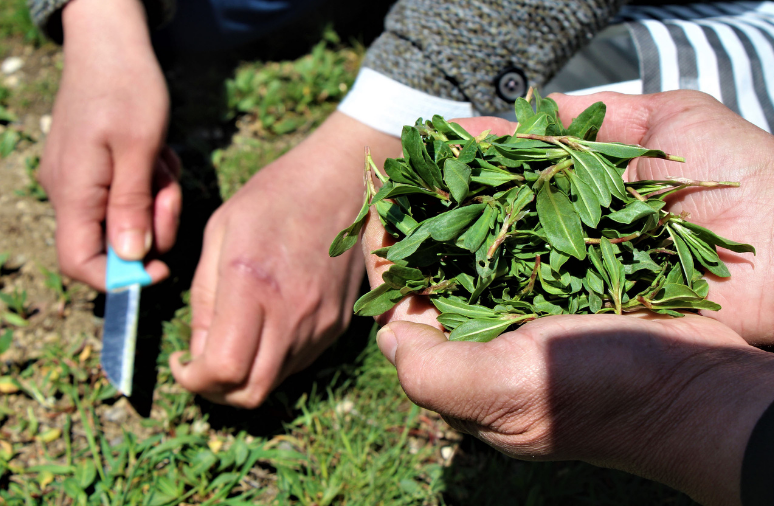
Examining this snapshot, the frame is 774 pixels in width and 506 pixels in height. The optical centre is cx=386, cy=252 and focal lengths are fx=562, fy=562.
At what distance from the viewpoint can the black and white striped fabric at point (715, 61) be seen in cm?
217

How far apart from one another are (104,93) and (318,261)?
1.09 metres

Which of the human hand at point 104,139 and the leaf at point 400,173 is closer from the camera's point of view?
the leaf at point 400,173

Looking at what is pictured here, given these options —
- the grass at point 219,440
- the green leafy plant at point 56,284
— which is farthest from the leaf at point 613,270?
the green leafy plant at point 56,284

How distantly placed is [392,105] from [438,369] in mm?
1398

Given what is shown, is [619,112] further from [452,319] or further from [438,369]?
[438,369]

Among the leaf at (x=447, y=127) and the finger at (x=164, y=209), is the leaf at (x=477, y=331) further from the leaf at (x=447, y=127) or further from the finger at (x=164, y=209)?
the finger at (x=164, y=209)

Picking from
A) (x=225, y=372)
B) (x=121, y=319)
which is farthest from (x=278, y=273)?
(x=121, y=319)

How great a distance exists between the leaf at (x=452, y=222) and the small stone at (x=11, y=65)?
11.2 ft

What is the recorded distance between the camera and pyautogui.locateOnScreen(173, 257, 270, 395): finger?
204 cm

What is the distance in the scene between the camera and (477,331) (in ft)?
4.18

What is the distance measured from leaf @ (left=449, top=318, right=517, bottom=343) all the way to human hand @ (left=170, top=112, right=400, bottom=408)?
3.36 feet

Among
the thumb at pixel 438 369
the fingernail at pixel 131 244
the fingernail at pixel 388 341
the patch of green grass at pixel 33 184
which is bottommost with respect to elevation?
the patch of green grass at pixel 33 184

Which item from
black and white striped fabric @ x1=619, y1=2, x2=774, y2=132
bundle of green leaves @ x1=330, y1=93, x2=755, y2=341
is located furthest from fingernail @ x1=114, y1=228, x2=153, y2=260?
black and white striped fabric @ x1=619, y1=2, x2=774, y2=132

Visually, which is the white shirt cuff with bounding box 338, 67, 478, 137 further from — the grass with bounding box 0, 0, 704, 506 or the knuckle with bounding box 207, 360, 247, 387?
the knuckle with bounding box 207, 360, 247, 387
